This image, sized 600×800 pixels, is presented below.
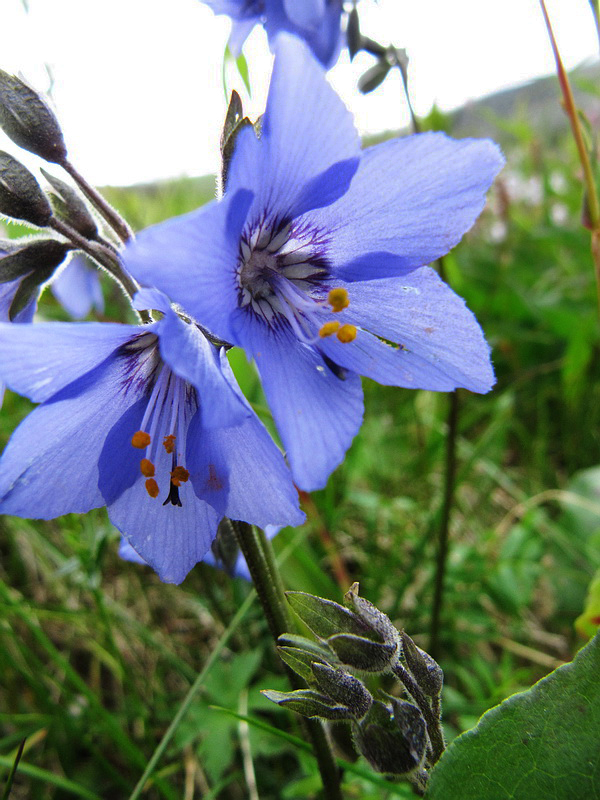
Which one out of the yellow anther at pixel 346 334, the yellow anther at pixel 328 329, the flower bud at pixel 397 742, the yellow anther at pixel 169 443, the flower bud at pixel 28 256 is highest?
the flower bud at pixel 28 256

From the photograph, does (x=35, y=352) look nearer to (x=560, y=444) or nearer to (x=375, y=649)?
(x=375, y=649)

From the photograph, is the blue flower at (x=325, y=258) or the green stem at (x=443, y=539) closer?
the blue flower at (x=325, y=258)

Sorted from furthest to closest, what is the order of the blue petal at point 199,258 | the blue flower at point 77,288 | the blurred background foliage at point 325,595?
the blue flower at point 77,288
the blurred background foliage at point 325,595
the blue petal at point 199,258

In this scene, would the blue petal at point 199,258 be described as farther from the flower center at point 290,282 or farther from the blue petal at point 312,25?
the blue petal at point 312,25

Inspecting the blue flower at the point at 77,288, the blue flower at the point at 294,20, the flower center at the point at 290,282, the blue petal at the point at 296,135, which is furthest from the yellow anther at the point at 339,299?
the blue flower at the point at 77,288

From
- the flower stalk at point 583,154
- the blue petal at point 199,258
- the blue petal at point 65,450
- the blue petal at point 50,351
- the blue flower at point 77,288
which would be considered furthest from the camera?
the blue flower at point 77,288
